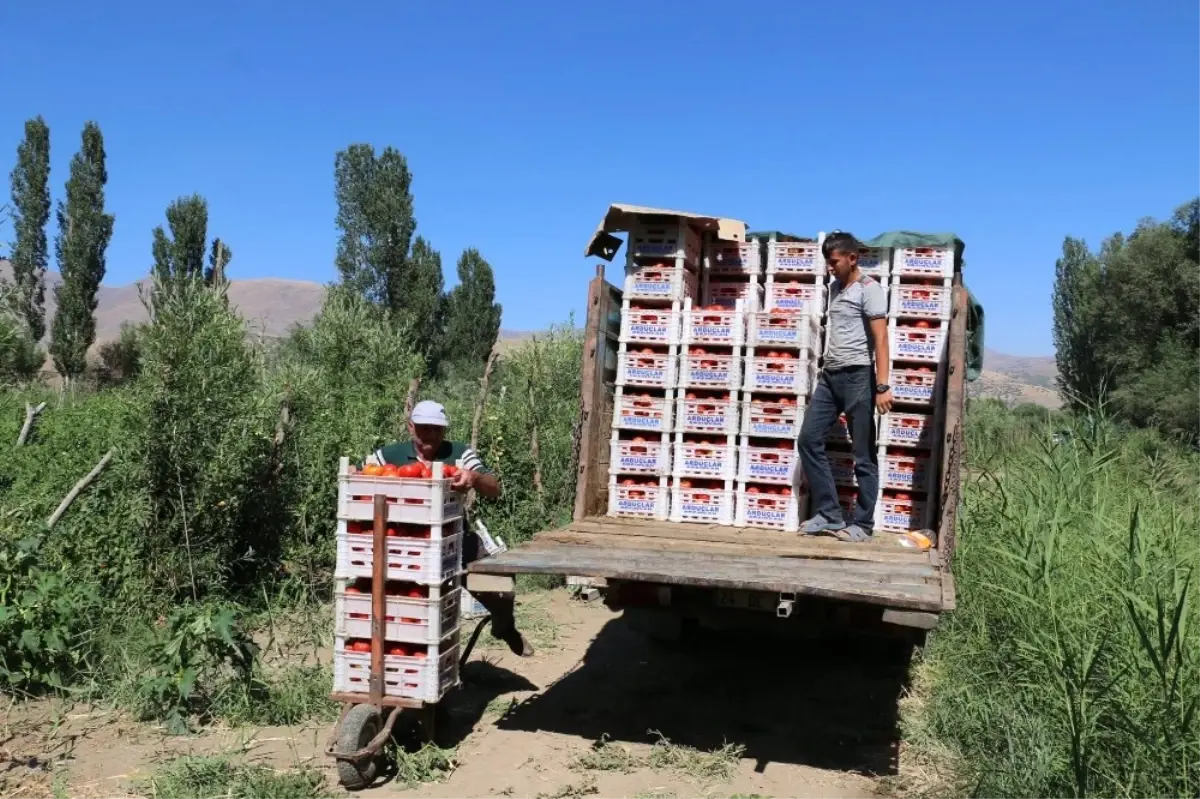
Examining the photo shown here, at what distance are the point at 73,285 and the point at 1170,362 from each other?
4274cm

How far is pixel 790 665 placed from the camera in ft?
24.1

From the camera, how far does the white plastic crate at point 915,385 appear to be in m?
6.81

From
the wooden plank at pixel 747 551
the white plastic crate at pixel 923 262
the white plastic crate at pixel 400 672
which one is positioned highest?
the white plastic crate at pixel 923 262

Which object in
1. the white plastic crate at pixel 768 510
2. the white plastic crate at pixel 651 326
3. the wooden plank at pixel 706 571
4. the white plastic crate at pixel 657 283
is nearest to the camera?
the wooden plank at pixel 706 571

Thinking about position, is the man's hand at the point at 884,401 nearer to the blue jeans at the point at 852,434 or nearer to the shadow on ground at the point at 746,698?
the blue jeans at the point at 852,434

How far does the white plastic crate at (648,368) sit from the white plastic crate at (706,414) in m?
0.18

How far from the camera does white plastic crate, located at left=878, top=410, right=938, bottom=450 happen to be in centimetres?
678

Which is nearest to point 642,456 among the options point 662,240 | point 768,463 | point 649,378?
point 649,378

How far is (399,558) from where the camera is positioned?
15.7ft

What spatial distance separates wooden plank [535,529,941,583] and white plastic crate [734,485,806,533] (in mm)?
746

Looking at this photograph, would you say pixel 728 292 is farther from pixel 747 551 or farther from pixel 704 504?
pixel 747 551

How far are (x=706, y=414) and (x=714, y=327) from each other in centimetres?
65

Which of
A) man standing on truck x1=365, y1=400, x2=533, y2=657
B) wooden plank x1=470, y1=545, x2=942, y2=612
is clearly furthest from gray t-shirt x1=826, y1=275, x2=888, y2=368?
man standing on truck x1=365, y1=400, x2=533, y2=657

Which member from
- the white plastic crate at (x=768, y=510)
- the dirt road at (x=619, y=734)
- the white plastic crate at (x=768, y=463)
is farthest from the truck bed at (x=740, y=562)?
the dirt road at (x=619, y=734)
